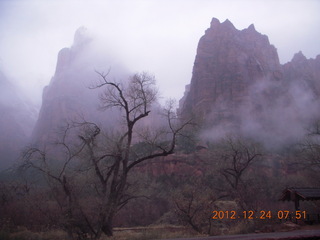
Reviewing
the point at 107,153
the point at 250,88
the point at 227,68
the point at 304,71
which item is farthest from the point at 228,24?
the point at 107,153

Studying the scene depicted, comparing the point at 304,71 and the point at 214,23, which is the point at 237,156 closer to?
the point at 214,23

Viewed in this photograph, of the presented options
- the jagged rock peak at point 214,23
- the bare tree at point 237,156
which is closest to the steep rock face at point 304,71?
the jagged rock peak at point 214,23

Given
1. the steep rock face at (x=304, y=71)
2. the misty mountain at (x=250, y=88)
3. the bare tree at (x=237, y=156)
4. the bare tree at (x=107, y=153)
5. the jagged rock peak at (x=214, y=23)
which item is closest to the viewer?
the bare tree at (x=107, y=153)

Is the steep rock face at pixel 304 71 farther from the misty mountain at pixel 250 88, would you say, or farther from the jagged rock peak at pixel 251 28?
the jagged rock peak at pixel 251 28

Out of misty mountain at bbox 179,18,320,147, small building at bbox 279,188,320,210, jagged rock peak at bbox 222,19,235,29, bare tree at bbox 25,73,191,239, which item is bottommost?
small building at bbox 279,188,320,210

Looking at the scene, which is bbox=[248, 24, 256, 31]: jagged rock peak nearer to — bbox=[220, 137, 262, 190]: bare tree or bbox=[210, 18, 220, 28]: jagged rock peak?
bbox=[210, 18, 220, 28]: jagged rock peak

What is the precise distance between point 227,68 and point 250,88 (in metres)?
11.7

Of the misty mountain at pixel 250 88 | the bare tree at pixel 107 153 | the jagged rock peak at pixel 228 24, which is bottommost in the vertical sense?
the bare tree at pixel 107 153

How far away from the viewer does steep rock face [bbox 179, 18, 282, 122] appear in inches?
3558

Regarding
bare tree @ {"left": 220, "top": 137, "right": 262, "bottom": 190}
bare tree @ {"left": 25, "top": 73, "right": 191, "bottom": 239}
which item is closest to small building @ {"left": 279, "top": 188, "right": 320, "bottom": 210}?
bare tree @ {"left": 220, "top": 137, "right": 262, "bottom": 190}

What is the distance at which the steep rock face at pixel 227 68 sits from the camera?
90.4 meters

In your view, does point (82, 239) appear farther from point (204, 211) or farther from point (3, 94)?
point (3, 94)

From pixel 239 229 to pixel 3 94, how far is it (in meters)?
152

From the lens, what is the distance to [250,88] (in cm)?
9275
